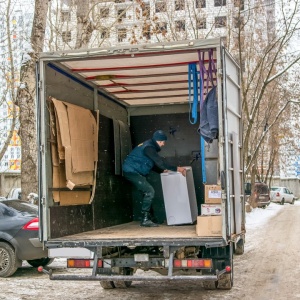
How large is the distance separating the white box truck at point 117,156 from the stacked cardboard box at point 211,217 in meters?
0.12

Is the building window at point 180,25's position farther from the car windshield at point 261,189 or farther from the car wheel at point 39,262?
the car windshield at point 261,189

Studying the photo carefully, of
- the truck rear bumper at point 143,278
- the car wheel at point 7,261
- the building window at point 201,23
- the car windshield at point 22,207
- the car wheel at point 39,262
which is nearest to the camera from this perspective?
the truck rear bumper at point 143,278

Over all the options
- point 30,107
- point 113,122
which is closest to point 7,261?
point 113,122

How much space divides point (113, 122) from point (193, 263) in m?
→ 3.97

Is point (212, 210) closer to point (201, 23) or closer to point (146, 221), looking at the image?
point (146, 221)

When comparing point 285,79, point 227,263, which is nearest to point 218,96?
point 227,263

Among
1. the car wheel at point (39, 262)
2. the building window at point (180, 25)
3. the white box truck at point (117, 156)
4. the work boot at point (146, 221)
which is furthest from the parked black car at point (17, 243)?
the building window at point (180, 25)

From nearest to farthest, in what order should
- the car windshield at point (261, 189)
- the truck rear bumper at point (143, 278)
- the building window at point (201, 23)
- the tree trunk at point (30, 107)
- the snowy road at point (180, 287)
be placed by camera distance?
the truck rear bumper at point (143, 278), the snowy road at point (180, 287), the tree trunk at point (30, 107), the building window at point (201, 23), the car windshield at point (261, 189)

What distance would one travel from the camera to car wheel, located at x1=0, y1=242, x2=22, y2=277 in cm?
1070

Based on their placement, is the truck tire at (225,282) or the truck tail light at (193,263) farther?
the truck tire at (225,282)

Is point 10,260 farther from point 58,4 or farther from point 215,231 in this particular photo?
point 58,4

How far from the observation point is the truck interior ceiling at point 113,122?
26.3 feet

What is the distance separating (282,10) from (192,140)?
1333 centimetres

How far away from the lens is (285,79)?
A: 30.3 m
